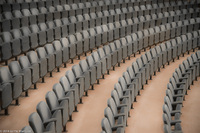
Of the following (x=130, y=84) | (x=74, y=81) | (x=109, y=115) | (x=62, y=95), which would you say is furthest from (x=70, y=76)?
(x=109, y=115)

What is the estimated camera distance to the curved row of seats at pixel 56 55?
1177 millimetres

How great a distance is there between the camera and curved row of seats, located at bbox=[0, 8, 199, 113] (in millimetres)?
1177

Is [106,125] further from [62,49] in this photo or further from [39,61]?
[62,49]

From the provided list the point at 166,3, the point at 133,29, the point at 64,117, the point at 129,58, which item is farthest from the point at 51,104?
the point at 166,3

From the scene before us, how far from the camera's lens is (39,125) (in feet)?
2.66

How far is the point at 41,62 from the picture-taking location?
4.33ft

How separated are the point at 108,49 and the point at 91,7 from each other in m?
0.70

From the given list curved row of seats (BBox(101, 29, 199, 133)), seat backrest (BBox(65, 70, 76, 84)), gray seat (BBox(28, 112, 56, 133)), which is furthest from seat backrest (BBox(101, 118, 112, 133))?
seat backrest (BBox(65, 70, 76, 84))

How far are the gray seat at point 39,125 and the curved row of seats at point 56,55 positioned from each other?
→ 0.25 m

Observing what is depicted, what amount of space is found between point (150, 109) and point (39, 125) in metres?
0.59

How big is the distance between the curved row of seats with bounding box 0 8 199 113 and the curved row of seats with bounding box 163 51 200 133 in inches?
13.9

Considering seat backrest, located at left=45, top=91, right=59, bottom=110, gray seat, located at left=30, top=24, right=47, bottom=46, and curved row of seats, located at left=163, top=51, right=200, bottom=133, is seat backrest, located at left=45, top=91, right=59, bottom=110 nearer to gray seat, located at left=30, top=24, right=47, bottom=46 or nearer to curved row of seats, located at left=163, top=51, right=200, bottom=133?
curved row of seats, located at left=163, top=51, right=200, bottom=133

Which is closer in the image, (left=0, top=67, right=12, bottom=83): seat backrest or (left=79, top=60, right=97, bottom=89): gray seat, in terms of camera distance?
(left=0, top=67, right=12, bottom=83): seat backrest

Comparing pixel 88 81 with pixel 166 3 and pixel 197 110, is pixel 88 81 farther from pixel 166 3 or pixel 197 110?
pixel 166 3
